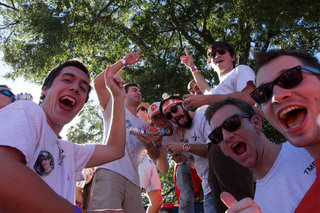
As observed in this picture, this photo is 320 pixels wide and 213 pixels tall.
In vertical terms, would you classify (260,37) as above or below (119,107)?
above

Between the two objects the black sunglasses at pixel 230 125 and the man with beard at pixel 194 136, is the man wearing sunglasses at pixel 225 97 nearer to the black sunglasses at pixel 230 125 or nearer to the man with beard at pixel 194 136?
the man with beard at pixel 194 136

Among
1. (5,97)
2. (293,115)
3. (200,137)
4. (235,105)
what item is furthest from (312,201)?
(5,97)

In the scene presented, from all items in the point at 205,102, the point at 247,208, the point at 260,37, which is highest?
the point at 260,37

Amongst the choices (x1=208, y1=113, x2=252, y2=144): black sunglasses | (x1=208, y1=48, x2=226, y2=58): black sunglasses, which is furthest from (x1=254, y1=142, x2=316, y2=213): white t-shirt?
(x1=208, y1=48, x2=226, y2=58): black sunglasses

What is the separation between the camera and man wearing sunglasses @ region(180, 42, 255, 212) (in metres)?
2.75

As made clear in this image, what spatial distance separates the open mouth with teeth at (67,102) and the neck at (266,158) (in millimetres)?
1517

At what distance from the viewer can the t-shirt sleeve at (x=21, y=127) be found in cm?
127

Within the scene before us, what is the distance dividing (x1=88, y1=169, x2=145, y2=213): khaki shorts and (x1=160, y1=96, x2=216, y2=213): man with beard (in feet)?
2.36

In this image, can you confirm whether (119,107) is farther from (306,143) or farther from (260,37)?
(260,37)

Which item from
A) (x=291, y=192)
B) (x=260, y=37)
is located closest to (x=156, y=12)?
(x=260, y=37)

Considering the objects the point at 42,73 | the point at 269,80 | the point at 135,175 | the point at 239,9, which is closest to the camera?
the point at 269,80

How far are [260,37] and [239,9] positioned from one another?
6.30 feet

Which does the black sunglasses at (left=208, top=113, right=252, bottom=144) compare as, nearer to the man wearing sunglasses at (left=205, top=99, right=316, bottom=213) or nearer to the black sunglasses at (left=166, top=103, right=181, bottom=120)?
the man wearing sunglasses at (left=205, top=99, right=316, bottom=213)

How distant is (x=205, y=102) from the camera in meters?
3.21
